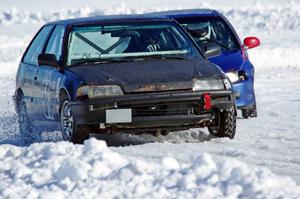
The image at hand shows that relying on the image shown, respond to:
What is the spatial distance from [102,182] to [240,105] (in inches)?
219

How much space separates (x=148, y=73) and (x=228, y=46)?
12.0 feet

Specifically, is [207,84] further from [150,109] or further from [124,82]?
[124,82]

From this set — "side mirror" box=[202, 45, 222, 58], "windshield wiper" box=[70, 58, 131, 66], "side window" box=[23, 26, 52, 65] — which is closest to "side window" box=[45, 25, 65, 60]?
"side window" box=[23, 26, 52, 65]

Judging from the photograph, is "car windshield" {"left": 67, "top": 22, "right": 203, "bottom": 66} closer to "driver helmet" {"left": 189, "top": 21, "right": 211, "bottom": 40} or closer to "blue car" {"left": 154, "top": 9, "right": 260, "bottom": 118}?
"blue car" {"left": 154, "top": 9, "right": 260, "bottom": 118}

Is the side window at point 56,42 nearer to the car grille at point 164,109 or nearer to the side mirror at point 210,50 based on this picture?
the car grille at point 164,109

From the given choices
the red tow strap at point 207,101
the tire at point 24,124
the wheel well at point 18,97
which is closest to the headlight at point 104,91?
the red tow strap at point 207,101

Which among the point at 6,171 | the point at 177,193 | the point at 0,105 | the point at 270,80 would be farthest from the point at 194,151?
the point at 270,80

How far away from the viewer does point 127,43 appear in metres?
9.97

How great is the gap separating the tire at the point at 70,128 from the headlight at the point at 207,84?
3.49 ft

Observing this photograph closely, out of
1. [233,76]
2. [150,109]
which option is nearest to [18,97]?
[233,76]

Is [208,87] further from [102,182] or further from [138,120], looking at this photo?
[102,182]

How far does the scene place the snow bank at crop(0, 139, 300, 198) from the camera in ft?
19.7

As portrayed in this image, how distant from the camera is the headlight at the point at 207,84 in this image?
29.8 ft

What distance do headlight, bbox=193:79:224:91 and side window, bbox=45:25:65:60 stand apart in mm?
1639
